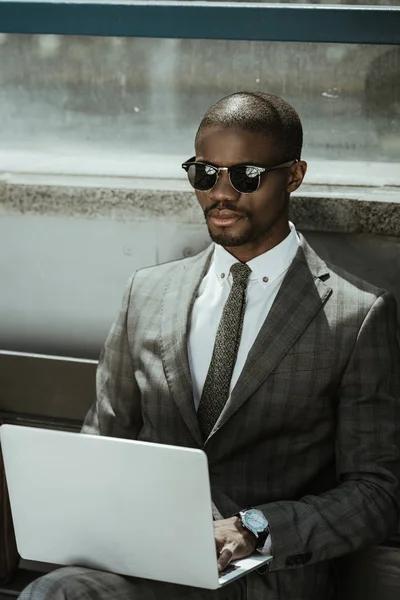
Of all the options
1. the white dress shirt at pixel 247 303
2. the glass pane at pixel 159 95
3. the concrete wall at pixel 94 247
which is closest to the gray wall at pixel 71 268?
the concrete wall at pixel 94 247

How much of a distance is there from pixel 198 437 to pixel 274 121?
861mm

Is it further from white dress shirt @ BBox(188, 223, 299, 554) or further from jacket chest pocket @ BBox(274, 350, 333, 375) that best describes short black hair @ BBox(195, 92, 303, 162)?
jacket chest pocket @ BBox(274, 350, 333, 375)

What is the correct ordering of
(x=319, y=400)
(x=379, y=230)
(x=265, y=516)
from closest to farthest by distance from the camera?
1. (x=265, y=516)
2. (x=319, y=400)
3. (x=379, y=230)

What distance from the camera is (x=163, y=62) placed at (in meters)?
3.56

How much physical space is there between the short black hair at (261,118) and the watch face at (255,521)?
36.2 inches

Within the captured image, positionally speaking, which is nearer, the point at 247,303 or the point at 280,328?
the point at 280,328

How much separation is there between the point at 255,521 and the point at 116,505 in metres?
0.39

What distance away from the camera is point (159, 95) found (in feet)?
11.8

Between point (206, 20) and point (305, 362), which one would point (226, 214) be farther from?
point (206, 20)

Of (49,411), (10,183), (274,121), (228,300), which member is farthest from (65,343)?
(274,121)

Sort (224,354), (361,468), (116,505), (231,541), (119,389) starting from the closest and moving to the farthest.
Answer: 1. (116,505)
2. (231,541)
3. (361,468)
4. (224,354)
5. (119,389)

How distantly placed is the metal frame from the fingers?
1.54 metres

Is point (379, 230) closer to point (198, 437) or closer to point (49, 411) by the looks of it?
point (198, 437)

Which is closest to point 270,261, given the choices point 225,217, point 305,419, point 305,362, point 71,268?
point 225,217
